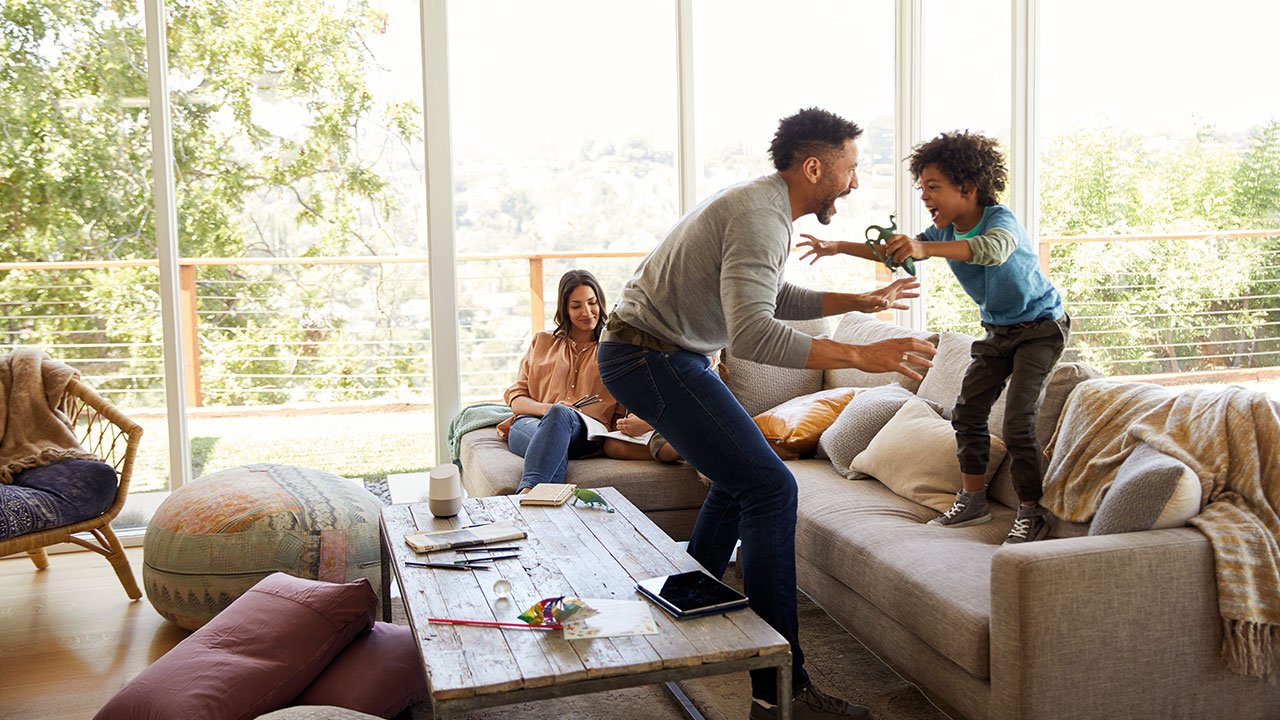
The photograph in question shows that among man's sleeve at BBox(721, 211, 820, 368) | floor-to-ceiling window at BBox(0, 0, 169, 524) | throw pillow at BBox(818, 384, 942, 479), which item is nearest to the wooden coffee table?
man's sleeve at BBox(721, 211, 820, 368)

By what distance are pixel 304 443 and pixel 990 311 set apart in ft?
9.33

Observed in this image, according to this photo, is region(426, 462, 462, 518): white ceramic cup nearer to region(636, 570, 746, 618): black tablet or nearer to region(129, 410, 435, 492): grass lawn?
region(636, 570, 746, 618): black tablet

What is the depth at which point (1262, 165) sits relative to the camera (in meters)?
3.49

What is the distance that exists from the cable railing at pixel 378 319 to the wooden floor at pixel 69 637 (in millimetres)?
783

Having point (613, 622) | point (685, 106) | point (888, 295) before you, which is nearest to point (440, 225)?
point (685, 106)

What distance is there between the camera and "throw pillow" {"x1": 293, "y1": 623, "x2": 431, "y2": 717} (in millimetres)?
2170

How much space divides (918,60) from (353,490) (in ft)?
10.2

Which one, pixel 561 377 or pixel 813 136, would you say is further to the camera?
pixel 561 377

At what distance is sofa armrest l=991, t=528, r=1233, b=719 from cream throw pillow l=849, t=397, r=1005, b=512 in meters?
0.83

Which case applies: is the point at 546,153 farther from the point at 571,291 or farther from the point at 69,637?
the point at 69,637

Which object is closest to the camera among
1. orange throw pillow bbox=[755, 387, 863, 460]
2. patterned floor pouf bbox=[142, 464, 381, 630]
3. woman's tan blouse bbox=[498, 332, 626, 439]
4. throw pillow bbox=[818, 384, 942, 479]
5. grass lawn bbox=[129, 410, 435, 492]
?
patterned floor pouf bbox=[142, 464, 381, 630]

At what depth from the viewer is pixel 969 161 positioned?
2.86 metres

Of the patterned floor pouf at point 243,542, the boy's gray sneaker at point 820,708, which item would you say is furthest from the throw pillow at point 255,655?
the boy's gray sneaker at point 820,708

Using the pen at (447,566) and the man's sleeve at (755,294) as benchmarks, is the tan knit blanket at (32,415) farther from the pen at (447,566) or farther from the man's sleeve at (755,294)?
the man's sleeve at (755,294)
